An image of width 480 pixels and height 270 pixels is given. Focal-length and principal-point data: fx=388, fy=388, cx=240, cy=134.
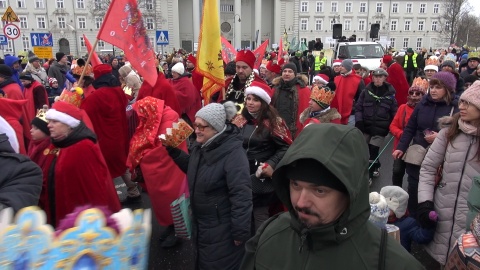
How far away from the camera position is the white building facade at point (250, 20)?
6444cm

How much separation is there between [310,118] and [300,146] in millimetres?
3404

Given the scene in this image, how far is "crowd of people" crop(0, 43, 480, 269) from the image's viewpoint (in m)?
1.44

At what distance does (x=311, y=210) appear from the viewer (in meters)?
1.46

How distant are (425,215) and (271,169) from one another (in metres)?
1.27

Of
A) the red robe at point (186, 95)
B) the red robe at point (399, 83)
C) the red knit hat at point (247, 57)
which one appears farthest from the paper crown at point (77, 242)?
the red robe at point (399, 83)

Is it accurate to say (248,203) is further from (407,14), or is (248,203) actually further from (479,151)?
(407,14)

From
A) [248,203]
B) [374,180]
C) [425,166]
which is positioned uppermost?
[425,166]

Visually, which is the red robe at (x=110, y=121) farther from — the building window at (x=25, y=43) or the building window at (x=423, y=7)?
the building window at (x=423, y=7)

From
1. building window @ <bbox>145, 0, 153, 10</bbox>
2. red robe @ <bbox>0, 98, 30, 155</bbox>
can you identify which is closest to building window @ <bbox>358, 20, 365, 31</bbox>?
building window @ <bbox>145, 0, 153, 10</bbox>

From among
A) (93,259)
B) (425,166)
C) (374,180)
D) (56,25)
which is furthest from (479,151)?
(56,25)

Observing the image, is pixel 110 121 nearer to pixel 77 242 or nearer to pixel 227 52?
pixel 77 242

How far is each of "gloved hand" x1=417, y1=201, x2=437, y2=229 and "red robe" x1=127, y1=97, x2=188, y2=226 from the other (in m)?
2.38

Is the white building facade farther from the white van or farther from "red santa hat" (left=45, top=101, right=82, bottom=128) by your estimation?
"red santa hat" (left=45, top=101, right=82, bottom=128)

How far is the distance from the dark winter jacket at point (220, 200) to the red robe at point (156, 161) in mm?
1210
